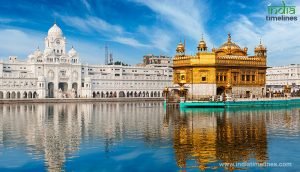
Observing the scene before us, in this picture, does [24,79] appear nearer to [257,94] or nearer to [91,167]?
[257,94]

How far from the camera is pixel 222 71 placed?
5856 cm

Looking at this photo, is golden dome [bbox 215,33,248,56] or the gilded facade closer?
the gilded facade

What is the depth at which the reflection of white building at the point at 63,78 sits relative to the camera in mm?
98250

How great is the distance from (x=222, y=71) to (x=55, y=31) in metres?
64.7

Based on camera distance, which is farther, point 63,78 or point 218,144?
point 63,78

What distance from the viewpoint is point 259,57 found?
64.8 meters

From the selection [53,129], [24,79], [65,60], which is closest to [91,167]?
[53,129]

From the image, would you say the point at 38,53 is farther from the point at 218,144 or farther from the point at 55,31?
the point at 218,144

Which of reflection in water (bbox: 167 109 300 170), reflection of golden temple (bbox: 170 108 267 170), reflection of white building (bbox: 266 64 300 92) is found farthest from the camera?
reflection of white building (bbox: 266 64 300 92)

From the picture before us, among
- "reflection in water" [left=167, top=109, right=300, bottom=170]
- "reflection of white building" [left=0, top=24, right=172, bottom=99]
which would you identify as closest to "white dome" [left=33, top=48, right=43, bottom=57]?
"reflection of white building" [left=0, top=24, right=172, bottom=99]

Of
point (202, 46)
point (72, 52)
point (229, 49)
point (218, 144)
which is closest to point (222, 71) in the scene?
point (202, 46)

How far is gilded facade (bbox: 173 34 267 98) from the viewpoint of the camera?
57062 millimetres

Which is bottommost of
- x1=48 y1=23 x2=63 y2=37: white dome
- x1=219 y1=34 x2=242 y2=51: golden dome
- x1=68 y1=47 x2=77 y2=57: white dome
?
x1=219 y1=34 x2=242 y2=51: golden dome

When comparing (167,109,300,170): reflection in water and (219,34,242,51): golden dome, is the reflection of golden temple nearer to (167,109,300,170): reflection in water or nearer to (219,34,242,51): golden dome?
(167,109,300,170): reflection in water
